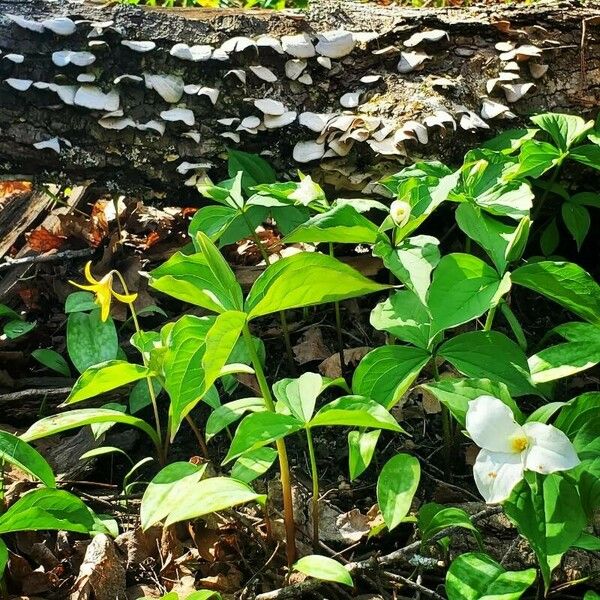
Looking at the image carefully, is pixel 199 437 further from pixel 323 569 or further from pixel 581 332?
pixel 581 332

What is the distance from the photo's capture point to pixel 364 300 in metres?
2.45

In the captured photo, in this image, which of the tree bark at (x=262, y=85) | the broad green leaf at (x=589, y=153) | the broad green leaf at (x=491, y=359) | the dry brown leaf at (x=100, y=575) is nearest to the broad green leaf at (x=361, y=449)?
the broad green leaf at (x=491, y=359)

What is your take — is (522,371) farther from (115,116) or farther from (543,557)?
(115,116)

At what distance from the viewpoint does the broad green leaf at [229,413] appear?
1651mm

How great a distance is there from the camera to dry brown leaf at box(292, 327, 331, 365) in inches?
89.4

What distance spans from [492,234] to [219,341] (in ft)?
2.59

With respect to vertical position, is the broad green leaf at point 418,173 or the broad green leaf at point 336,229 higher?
the broad green leaf at point 418,173

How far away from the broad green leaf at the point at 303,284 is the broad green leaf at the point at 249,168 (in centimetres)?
90

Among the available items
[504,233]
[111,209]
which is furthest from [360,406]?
[111,209]

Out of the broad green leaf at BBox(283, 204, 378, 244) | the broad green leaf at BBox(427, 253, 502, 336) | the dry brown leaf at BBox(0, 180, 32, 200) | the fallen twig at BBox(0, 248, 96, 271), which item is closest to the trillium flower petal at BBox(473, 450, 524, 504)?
the broad green leaf at BBox(427, 253, 502, 336)

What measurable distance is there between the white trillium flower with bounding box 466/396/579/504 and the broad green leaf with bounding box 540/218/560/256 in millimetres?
1132

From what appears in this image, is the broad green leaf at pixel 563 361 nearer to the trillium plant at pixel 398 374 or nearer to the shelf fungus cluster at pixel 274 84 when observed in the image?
the trillium plant at pixel 398 374

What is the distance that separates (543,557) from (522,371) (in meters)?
0.43

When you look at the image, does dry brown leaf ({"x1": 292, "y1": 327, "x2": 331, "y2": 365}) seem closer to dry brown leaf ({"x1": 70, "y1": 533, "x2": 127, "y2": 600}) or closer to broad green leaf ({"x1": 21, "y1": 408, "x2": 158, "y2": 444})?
broad green leaf ({"x1": 21, "y1": 408, "x2": 158, "y2": 444})
